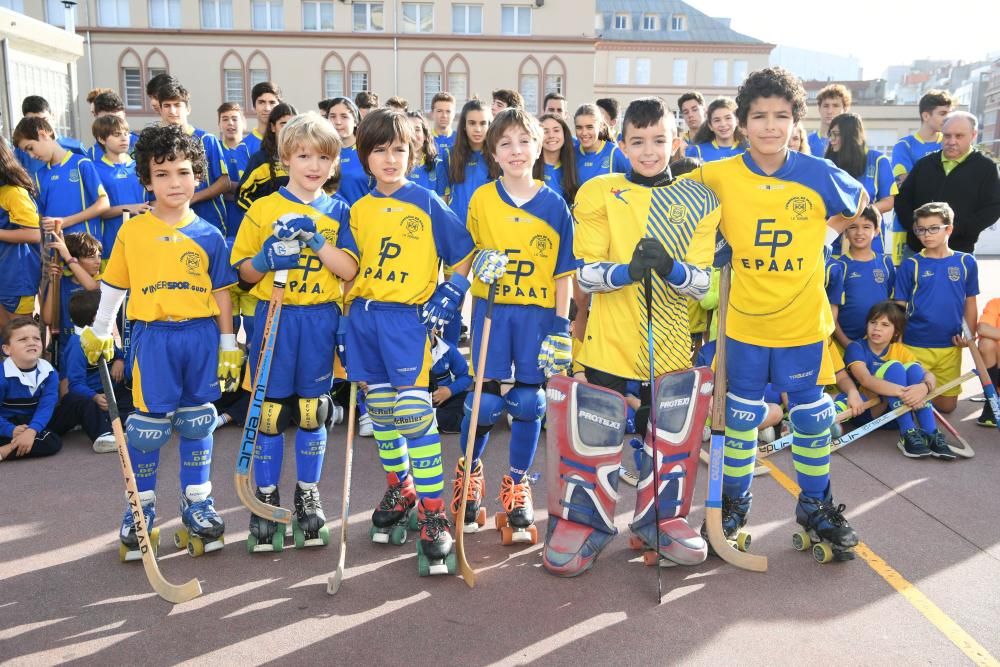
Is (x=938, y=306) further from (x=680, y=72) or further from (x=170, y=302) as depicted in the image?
(x=680, y=72)

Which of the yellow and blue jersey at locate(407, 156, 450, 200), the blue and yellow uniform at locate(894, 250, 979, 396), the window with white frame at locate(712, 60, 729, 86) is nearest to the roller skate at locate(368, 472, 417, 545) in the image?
the yellow and blue jersey at locate(407, 156, 450, 200)

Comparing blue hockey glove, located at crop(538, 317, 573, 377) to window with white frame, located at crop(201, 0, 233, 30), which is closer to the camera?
blue hockey glove, located at crop(538, 317, 573, 377)

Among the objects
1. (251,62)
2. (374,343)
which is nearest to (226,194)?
(374,343)

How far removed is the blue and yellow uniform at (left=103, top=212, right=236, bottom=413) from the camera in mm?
3420

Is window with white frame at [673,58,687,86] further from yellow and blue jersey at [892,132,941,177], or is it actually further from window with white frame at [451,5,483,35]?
yellow and blue jersey at [892,132,941,177]

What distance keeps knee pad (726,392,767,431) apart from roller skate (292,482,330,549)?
191 centimetres

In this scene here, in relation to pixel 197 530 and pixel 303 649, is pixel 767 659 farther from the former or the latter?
pixel 197 530

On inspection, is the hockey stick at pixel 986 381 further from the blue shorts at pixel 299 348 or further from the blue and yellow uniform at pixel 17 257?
the blue and yellow uniform at pixel 17 257

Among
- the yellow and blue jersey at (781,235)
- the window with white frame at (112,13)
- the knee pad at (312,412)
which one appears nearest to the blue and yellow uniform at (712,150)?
the yellow and blue jersey at (781,235)

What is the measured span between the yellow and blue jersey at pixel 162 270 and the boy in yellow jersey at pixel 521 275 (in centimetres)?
123

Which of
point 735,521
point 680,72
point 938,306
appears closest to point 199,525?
point 735,521

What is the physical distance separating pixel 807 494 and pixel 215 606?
8.43 feet

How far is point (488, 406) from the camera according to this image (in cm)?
375

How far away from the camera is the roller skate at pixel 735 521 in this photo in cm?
356
